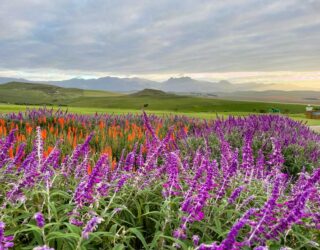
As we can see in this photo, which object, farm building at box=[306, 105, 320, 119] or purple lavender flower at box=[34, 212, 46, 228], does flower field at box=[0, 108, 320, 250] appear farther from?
farm building at box=[306, 105, 320, 119]

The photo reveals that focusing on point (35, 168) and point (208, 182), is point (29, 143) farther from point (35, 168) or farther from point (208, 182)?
point (208, 182)

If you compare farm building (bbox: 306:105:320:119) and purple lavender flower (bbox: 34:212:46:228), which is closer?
purple lavender flower (bbox: 34:212:46:228)

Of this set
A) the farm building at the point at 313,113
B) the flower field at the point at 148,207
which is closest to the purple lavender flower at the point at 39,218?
the flower field at the point at 148,207

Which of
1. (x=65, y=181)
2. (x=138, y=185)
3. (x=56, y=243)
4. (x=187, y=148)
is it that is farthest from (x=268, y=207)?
(x=187, y=148)

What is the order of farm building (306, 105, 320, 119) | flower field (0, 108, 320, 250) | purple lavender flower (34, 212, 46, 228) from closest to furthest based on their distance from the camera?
purple lavender flower (34, 212, 46, 228) < flower field (0, 108, 320, 250) < farm building (306, 105, 320, 119)

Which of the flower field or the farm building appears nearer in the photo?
the flower field

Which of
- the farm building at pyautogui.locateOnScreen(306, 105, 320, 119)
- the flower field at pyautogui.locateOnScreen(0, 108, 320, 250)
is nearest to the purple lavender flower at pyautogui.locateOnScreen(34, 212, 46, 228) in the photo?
the flower field at pyautogui.locateOnScreen(0, 108, 320, 250)

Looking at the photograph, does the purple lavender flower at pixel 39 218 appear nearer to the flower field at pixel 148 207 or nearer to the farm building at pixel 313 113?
the flower field at pixel 148 207

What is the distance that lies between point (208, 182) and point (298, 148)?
264 inches

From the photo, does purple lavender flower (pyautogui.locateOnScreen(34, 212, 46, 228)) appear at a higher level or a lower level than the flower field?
higher

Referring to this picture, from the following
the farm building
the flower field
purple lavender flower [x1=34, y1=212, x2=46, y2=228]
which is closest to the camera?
purple lavender flower [x1=34, y1=212, x2=46, y2=228]

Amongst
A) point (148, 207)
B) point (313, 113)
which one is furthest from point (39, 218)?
point (313, 113)

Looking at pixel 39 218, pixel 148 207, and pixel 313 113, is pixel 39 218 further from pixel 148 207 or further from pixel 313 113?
pixel 313 113

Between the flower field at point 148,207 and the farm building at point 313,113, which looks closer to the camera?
the flower field at point 148,207
